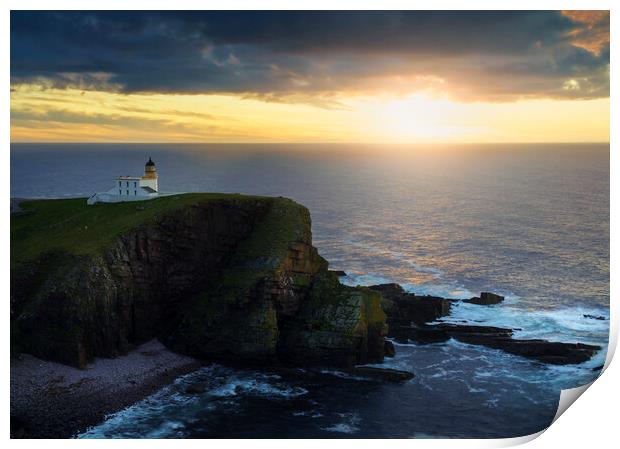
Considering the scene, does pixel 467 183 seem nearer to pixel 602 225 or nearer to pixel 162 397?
pixel 602 225

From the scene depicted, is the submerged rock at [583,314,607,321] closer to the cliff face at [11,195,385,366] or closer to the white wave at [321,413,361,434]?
the cliff face at [11,195,385,366]

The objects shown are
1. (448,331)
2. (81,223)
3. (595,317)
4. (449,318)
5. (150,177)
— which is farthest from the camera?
(150,177)

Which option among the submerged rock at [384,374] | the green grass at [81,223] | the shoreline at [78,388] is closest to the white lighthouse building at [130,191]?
the green grass at [81,223]

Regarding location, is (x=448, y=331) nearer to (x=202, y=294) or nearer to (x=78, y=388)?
(x=202, y=294)

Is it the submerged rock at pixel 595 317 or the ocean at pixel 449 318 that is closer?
the ocean at pixel 449 318

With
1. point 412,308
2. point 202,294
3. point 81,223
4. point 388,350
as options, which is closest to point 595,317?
point 412,308

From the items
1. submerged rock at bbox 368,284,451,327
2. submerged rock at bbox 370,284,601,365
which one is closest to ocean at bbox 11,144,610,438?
submerged rock at bbox 370,284,601,365

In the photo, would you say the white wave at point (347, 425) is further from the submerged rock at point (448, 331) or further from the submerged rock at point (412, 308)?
the submerged rock at point (412, 308)
